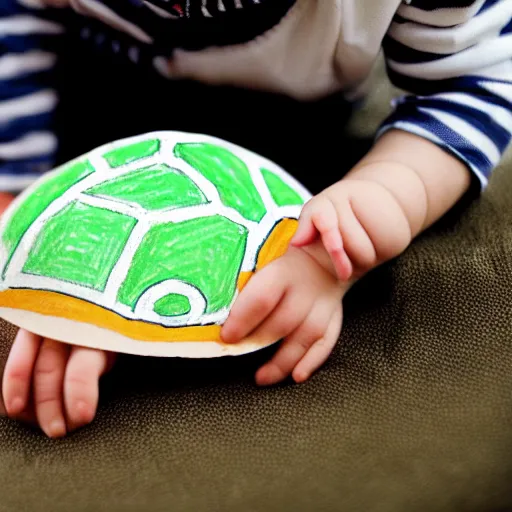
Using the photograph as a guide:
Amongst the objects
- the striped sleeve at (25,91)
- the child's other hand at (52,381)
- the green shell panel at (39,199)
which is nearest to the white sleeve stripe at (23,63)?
the striped sleeve at (25,91)

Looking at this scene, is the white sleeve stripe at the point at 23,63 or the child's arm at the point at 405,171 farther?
the white sleeve stripe at the point at 23,63

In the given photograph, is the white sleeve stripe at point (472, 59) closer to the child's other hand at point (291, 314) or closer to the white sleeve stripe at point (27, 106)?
the child's other hand at point (291, 314)

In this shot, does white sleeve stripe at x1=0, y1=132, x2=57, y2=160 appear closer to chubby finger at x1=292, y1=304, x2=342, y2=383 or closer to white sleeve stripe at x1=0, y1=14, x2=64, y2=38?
white sleeve stripe at x1=0, y1=14, x2=64, y2=38

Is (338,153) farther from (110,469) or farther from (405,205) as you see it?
(110,469)

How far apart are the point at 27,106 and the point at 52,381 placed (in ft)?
0.92

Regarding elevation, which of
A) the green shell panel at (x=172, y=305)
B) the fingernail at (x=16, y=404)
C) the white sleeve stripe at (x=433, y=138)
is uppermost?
the white sleeve stripe at (x=433, y=138)

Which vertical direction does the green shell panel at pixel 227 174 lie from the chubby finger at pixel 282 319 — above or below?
above

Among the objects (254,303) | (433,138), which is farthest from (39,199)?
(433,138)

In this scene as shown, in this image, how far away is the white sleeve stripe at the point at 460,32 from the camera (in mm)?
485

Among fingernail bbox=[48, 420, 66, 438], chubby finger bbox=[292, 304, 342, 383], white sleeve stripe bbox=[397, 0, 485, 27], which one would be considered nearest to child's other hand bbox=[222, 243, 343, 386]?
chubby finger bbox=[292, 304, 342, 383]

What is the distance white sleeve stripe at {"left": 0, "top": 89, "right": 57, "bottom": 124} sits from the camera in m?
0.56

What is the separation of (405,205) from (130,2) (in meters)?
0.26

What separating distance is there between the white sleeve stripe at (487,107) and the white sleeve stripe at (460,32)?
0.03 m

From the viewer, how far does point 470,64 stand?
0.49m
